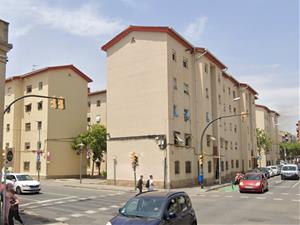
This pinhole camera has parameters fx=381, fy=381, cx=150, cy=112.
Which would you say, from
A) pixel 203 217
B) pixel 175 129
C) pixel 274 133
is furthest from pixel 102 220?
pixel 274 133

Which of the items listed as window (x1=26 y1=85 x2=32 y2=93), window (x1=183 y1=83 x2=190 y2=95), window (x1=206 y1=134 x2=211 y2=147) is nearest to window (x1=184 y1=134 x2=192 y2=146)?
window (x1=206 y1=134 x2=211 y2=147)

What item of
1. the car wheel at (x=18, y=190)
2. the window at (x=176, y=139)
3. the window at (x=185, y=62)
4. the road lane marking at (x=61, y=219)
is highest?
the window at (x=185, y=62)

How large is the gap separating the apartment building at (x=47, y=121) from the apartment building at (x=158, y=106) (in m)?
12.0

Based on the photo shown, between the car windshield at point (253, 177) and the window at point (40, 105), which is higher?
the window at point (40, 105)

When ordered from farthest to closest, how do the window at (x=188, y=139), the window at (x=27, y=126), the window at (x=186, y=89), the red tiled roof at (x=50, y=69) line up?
the window at (x=27, y=126), the red tiled roof at (x=50, y=69), the window at (x=186, y=89), the window at (x=188, y=139)

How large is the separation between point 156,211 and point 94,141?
3941cm

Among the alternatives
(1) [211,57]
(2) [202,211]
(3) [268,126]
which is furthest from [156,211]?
(3) [268,126]

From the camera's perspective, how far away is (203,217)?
54.2ft

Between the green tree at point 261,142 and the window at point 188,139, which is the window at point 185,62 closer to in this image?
the window at point 188,139

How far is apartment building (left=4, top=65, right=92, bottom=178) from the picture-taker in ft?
157

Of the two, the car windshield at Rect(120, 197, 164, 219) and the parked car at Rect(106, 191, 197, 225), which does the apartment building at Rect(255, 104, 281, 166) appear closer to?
the parked car at Rect(106, 191, 197, 225)

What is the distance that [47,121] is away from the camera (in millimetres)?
47656

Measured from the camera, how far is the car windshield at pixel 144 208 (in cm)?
1005

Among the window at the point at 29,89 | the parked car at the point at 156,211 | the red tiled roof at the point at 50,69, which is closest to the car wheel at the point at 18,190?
the parked car at the point at 156,211
